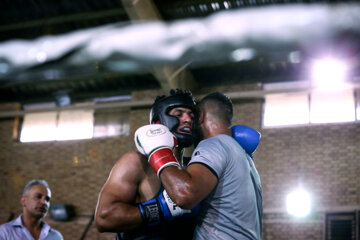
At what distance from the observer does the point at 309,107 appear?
328 inches

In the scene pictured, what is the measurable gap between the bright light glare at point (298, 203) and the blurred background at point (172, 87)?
2 centimetres

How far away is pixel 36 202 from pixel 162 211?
261 cm

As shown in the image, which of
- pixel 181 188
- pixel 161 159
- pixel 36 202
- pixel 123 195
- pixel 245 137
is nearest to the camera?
pixel 181 188

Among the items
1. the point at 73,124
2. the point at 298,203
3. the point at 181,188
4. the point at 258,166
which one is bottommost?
the point at 181,188

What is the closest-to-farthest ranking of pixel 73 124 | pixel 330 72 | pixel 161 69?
pixel 161 69
pixel 330 72
pixel 73 124

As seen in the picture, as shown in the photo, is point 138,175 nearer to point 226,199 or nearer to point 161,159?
point 161,159

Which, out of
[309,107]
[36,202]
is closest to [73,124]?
[309,107]

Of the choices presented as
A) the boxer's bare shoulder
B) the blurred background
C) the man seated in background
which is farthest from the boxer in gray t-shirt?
the blurred background

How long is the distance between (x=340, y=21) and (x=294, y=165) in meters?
3.75

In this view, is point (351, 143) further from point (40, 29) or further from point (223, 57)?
point (40, 29)

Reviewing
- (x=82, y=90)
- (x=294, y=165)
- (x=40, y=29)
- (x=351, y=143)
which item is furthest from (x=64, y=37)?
(x=351, y=143)

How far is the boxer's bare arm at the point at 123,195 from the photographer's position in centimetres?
220

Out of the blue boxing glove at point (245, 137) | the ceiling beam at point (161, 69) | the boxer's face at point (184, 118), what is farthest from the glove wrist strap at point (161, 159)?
the ceiling beam at point (161, 69)

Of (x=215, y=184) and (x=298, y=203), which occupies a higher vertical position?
(x=298, y=203)
